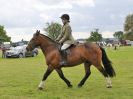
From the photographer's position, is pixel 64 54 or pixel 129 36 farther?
pixel 129 36

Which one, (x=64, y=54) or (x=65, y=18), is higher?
(x=65, y=18)

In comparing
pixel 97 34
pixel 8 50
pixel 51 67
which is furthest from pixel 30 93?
pixel 97 34

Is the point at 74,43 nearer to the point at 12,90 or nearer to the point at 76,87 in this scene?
the point at 76,87

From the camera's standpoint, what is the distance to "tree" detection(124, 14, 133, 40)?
552ft

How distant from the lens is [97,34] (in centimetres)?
13812

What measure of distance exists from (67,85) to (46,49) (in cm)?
168

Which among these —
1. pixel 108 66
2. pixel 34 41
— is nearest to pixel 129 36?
pixel 108 66

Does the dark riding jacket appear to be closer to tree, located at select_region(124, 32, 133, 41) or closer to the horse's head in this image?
the horse's head

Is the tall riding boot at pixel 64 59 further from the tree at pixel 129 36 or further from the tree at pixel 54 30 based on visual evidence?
the tree at pixel 129 36

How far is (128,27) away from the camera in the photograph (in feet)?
554

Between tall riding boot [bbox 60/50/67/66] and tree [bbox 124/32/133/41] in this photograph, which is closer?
tall riding boot [bbox 60/50/67/66]

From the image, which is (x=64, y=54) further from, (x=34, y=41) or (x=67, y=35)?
(x=34, y=41)

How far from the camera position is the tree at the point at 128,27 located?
168 meters

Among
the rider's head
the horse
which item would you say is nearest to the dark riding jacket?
the rider's head
